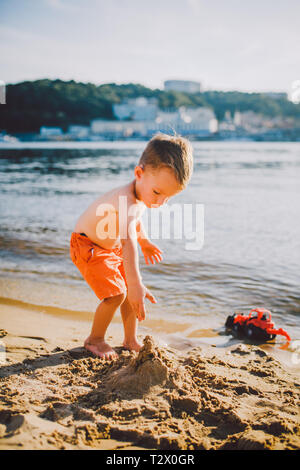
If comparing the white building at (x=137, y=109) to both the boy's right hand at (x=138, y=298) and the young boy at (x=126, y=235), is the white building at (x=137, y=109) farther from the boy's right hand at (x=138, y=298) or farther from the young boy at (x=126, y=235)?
the boy's right hand at (x=138, y=298)

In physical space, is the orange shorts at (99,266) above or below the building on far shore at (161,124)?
below

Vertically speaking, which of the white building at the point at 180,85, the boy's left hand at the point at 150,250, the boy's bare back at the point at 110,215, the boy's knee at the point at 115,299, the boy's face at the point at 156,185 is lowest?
the boy's knee at the point at 115,299

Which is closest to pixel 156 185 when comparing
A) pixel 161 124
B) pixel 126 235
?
pixel 126 235

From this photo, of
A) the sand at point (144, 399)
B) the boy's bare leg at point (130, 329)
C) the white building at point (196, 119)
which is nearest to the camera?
the sand at point (144, 399)

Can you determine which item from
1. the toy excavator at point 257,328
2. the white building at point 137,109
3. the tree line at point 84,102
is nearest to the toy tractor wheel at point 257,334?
the toy excavator at point 257,328

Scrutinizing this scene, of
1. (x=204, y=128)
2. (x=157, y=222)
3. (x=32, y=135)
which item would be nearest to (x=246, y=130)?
(x=204, y=128)

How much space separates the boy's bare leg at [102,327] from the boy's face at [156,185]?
0.68 meters

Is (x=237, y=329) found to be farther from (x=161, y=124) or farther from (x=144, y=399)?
(x=161, y=124)

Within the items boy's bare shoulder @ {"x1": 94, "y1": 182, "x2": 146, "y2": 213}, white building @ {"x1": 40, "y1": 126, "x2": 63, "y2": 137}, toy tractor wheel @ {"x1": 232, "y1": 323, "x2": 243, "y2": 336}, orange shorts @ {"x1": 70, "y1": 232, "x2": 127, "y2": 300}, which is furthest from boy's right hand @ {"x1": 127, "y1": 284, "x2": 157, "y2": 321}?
white building @ {"x1": 40, "y1": 126, "x2": 63, "y2": 137}

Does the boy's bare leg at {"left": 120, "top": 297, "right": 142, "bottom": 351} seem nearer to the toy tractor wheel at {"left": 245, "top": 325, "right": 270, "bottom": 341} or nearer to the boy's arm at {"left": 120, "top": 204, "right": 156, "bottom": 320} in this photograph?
the boy's arm at {"left": 120, "top": 204, "right": 156, "bottom": 320}

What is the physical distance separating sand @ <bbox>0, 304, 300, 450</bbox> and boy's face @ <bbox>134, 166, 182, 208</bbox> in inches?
31.7

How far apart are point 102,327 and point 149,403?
2.61 ft

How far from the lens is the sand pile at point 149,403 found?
1.64 metres
